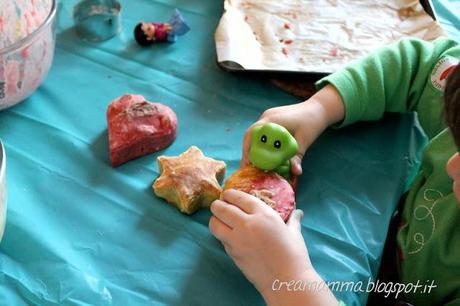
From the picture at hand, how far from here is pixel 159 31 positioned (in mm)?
815

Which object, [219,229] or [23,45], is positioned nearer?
[219,229]

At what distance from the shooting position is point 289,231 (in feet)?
1.78

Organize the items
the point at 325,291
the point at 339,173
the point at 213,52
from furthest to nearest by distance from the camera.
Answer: the point at 213,52
the point at 339,173
the point at 325,291

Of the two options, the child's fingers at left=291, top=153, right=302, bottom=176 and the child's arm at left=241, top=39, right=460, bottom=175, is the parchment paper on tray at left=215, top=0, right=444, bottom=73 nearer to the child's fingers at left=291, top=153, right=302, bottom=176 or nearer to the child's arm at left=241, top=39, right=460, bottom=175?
the child's arm at left=241, top=39, right=460, bottom=175

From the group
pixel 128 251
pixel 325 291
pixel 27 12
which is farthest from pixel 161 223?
pixel 27 12

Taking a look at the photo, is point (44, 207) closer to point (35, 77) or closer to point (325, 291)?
point (35, 77)

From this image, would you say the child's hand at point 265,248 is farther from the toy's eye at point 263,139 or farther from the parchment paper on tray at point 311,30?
the parchment paper on tray at point 311,30

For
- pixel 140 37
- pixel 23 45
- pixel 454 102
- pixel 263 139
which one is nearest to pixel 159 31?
pixel 140 37

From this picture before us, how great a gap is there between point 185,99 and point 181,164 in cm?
16

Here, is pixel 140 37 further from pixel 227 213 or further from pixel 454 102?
pixel 454 102

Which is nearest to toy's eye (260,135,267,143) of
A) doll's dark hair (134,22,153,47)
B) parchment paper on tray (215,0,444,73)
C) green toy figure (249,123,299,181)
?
green toy figure (249,123,299,181)

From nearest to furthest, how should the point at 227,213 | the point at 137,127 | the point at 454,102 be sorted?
the point at 454,102 → the point at 227,213 → the point at 137,127

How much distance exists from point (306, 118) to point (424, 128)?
6.7 inches

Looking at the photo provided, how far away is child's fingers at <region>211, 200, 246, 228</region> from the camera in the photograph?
1.78 feet
